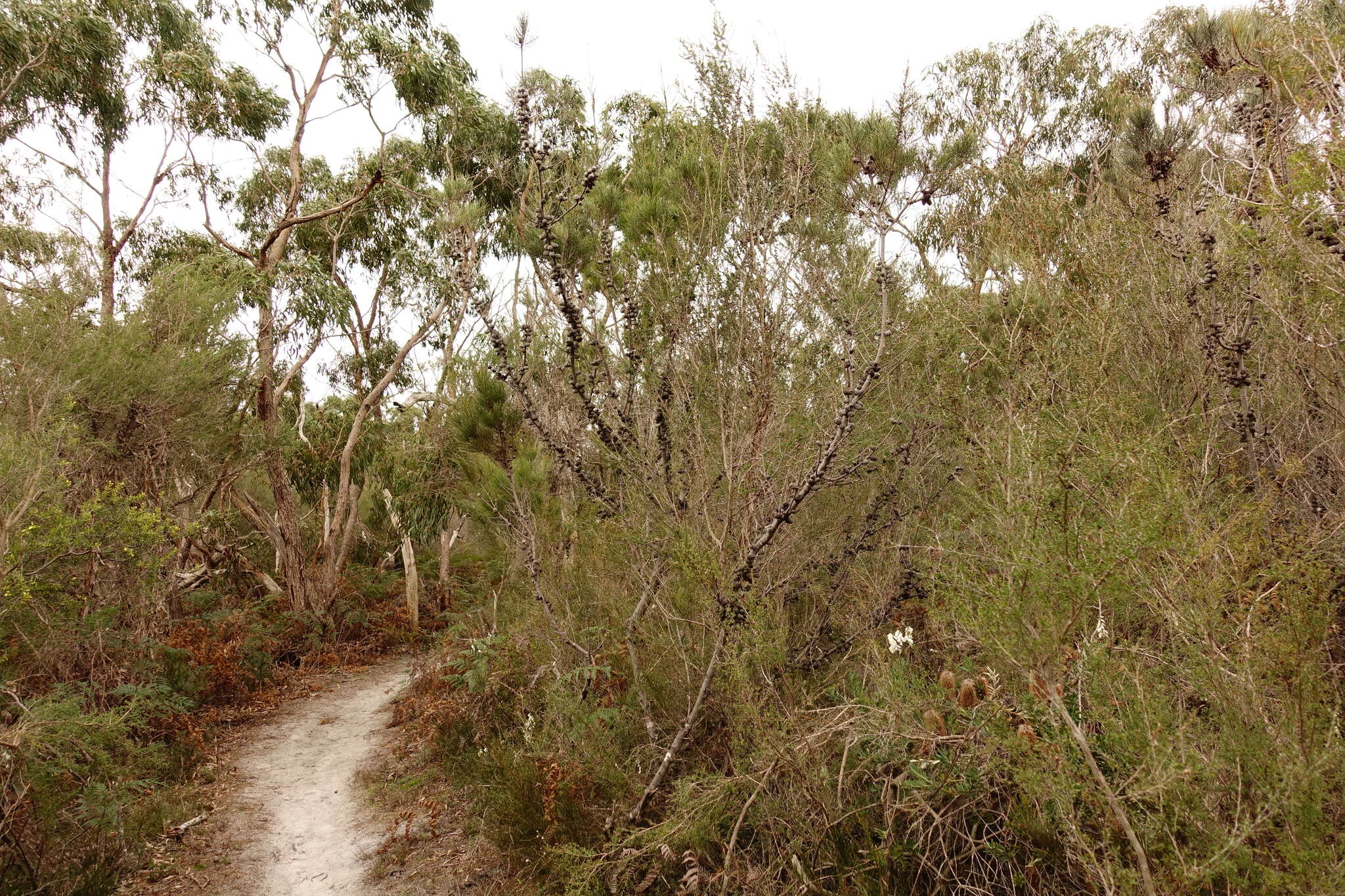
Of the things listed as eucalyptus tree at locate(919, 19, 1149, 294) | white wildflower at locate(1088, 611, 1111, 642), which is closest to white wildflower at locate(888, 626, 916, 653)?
white wildflower at locate(1088, 611, 1111, 642)

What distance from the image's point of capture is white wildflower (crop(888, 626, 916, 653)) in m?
3.49

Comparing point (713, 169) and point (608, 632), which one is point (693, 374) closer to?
point (713, 169)

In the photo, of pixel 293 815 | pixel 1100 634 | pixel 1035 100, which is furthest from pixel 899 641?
pixel 1035 100

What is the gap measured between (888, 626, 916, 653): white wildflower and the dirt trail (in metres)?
3.42

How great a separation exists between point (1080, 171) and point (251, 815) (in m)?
14.1

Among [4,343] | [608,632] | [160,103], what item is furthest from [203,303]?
[608,632]

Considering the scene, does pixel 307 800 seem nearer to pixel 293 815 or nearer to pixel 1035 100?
pixel 293 815

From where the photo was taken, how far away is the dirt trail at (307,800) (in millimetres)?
4707

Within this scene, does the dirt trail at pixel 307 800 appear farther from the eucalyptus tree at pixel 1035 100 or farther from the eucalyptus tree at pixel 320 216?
the eucalyptus tree at pixel 1035 100

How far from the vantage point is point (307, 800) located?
19.5ft

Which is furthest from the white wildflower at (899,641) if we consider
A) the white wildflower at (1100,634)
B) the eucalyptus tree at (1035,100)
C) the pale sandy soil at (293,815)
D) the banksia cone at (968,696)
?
the eucalyptus tree at (1035,100)

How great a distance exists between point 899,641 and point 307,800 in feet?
16.2

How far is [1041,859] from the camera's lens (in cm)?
242

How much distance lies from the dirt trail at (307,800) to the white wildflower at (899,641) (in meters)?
3.42
